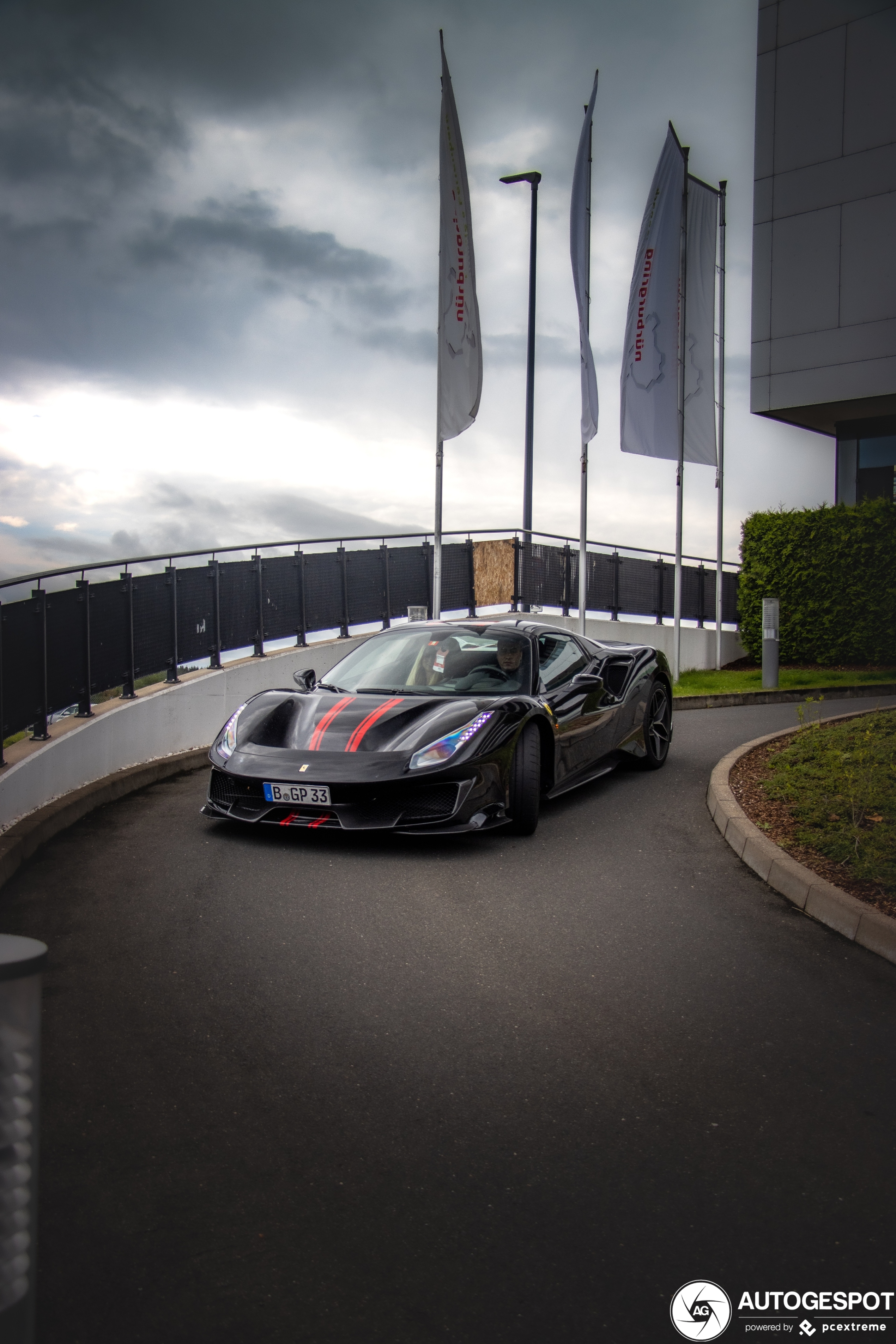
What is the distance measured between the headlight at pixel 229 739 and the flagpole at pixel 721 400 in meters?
13.8

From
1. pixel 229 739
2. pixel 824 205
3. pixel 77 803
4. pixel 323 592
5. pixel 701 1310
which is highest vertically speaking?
pixel 824 205

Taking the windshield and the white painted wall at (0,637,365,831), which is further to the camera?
the windshield

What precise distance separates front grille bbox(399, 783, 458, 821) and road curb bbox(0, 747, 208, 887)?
82.9 inches

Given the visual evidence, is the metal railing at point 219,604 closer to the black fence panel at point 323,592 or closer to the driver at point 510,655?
the black fence panel at point 323,592

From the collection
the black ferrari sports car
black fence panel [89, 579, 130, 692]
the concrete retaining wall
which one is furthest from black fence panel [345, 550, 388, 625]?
the black ferrari sports car

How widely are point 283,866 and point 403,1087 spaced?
270 cm

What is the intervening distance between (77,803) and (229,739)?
1285mm

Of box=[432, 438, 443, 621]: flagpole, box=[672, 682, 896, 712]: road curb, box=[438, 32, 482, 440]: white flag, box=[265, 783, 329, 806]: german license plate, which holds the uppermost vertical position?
box=[438, 32, 482, 440]: white flag

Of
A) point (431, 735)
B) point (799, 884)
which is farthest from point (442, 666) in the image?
point (799, 884)

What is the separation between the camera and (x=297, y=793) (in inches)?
233

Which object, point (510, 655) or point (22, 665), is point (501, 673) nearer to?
point (510, 655)

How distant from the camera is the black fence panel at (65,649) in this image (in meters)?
7.53

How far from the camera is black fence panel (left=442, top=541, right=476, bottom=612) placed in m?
16.8

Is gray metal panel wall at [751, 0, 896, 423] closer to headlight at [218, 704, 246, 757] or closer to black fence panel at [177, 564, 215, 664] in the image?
black fence panel at [177, 564, 215, 664]
